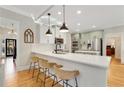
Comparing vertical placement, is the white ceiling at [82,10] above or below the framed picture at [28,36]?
above

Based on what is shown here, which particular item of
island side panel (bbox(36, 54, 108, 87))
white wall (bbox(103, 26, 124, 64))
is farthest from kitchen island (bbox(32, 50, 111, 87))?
white wall (bbox(103, 26, 124, 64))

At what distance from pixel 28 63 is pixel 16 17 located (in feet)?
7.47

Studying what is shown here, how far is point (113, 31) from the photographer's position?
8883 mm

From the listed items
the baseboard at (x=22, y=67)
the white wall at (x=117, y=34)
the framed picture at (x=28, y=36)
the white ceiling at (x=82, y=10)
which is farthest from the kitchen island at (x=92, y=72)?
the white wall at (x=117, y=34)

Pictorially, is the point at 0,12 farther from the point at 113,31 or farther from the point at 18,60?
the point at 113,31

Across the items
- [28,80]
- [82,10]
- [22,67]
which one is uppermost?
[82,10]

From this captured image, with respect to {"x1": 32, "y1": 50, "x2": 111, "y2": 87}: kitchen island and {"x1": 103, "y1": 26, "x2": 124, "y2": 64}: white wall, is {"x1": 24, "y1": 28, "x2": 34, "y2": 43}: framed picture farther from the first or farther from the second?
{"x1": 103, "y1": 26, "x2": 124, "y2": 64}: white wall

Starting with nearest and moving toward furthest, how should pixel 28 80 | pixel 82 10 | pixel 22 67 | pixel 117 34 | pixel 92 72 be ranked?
pixel 92 72
pixel 28 80
pixel 82 10
pixel 22 67
pixel 117 34

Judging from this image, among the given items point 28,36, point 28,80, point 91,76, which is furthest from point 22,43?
point 91,76

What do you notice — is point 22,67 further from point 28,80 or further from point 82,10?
point 82,10

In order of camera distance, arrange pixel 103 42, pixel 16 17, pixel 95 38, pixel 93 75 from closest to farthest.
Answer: pixel 93 75, pixel 16 17, pixel 103 42, pixel 95 38

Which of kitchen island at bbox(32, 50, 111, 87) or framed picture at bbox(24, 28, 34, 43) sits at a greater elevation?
framed picture at bbox(24, 28, 34, 43)

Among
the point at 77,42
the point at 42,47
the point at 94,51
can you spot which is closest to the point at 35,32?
the point at 42,47

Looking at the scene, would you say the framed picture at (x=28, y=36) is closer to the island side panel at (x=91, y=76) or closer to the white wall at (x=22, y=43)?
the white wall at (x=22, y=43)
